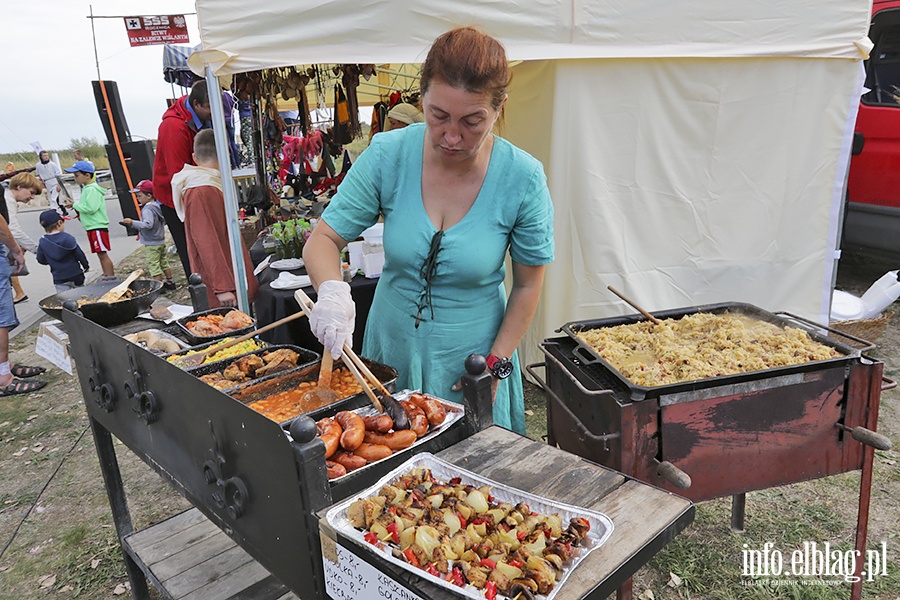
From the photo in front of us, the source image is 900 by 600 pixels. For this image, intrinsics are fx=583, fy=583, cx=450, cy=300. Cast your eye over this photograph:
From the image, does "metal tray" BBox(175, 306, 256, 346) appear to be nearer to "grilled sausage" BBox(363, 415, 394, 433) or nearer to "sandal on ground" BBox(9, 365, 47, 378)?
"grilled sausage" BBox(363, 415, 394, 433)

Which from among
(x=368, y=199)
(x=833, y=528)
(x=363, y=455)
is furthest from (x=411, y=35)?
(x=833, y=528)

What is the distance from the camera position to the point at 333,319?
1798 millimetres

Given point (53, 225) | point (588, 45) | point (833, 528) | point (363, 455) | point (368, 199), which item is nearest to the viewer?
point (363, 455)

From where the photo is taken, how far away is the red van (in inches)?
223

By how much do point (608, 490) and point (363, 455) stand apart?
595 millimetres

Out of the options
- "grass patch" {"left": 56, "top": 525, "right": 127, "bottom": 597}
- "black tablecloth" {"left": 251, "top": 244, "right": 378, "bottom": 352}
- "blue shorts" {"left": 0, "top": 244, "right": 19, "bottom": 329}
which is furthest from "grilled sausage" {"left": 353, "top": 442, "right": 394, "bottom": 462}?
"blue shorts" {"left": 0, "top": 244, "right": 19, "bottom": 329}

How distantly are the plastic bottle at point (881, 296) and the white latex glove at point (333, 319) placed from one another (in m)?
4.61

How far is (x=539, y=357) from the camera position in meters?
4.78

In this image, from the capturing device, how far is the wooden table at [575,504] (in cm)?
109

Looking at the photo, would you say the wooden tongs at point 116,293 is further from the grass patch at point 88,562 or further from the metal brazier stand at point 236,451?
the grass patch at point 88,562

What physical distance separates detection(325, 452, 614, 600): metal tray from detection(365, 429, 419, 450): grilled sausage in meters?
0.06

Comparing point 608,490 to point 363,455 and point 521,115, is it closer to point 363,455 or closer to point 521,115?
point 363,455

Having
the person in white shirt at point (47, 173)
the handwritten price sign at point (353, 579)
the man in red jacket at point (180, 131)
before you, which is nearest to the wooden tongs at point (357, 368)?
the handwritten price sign at point (353, 579)

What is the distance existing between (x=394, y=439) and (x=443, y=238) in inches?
30.0
